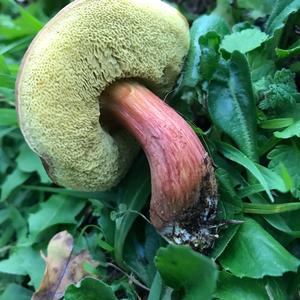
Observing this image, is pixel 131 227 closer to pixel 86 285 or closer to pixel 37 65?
pixel 86 285

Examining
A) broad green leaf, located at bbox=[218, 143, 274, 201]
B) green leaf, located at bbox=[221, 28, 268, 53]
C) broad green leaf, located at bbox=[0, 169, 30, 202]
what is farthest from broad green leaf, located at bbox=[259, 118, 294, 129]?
broad green leaf, located at bbox=[0, 169, 30, 202]

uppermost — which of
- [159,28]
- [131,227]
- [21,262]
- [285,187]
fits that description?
[159,28]

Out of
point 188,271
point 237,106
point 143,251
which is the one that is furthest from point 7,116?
point 188,271

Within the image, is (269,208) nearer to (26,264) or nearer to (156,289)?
(156,289)

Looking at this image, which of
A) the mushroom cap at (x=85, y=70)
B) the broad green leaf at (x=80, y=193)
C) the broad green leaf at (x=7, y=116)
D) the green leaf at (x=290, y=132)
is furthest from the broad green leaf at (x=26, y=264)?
the green leaf at (x=290, y=132)

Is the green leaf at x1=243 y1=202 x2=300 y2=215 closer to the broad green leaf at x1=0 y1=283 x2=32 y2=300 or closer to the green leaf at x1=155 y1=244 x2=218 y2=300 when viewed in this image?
the green leaf at x1=155 y1=244 x2=218 y2=300

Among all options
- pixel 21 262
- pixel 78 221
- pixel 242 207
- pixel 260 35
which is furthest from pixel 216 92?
pixel 21 262

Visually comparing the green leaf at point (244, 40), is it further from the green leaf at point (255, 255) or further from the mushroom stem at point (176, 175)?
the green leaf at point (255, 255)
